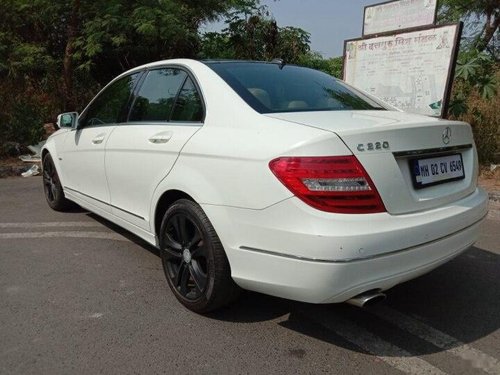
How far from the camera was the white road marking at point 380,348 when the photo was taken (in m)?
2.44

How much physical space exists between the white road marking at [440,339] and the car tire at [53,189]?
3.81m

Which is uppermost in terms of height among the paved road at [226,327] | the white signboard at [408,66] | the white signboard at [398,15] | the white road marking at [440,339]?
the white signboard at [398,15]

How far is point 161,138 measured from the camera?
3.19 meters

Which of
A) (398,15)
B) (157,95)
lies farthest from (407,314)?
(398,15)

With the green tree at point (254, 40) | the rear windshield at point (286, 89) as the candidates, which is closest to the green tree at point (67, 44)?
the green tree at point (254, 40)

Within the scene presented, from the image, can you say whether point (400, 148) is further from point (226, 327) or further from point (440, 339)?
point (226, 327)

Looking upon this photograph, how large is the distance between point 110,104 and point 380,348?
3.00 metres

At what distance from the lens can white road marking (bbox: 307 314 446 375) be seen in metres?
2.44

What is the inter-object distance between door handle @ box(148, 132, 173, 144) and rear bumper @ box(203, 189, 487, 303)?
29.1 inches

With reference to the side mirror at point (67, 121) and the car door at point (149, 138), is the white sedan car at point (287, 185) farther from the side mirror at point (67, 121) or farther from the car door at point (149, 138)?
the side mirror at point (67, 121)

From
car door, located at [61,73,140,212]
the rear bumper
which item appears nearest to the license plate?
the rear bumper

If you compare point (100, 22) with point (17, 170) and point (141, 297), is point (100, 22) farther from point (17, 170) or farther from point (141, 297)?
point (141, 297)

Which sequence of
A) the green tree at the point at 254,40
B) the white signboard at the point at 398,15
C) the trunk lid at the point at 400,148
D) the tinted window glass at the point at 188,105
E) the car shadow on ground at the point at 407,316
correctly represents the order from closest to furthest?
1. the trunk lid at the point at 400,148
2. the car shadow on ground at the point at 407,316
3. the tinted window glass at the point at 188,105
4. the white signboard at the point at 398,15
5. the green tree at the point at 254,40

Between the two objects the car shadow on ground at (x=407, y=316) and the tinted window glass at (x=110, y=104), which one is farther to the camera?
the tinted window glass at (x=110, y=104)
